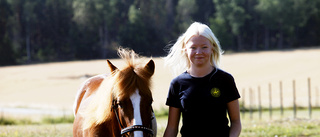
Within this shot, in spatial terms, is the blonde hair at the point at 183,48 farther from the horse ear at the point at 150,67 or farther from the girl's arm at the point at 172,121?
the girl's arm at the point at 172,121

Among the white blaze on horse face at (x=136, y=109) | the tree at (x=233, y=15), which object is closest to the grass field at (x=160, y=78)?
the tree at (x=233, y=15)

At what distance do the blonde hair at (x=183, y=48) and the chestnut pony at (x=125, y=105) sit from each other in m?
0.26

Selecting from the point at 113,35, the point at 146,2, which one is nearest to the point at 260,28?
the point at 146,2

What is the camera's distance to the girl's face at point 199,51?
376 centimetres

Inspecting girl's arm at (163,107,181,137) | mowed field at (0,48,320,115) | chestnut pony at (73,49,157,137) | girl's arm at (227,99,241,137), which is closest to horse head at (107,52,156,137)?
→ chestnut pony at (73,49,157,137)

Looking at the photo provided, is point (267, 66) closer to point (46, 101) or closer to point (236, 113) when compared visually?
point (46, 101)

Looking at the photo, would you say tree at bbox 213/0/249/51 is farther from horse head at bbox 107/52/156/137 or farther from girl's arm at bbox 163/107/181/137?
horse head at bbox 107/52/156/137

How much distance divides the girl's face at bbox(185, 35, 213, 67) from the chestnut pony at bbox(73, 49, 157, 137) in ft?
1.47

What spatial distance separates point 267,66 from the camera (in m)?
Answer: 55.1

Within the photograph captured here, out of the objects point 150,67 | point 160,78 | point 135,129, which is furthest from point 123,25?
point 135,129

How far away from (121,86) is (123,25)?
74.3 m

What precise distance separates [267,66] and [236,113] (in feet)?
174

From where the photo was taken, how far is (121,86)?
12.3ft

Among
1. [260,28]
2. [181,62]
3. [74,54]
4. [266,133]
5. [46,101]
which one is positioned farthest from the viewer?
[260,28]
